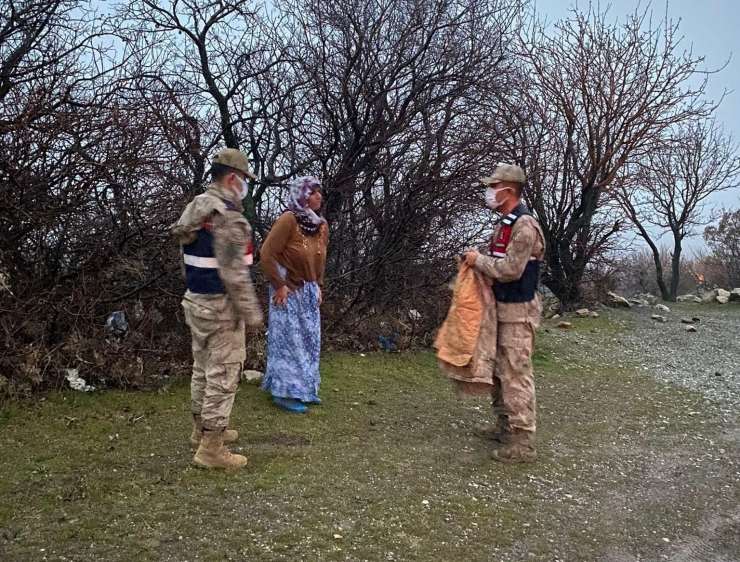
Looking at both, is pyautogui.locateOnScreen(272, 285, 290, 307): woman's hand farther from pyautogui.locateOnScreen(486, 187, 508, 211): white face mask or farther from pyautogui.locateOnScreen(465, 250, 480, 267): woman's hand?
pyautogui.locateOnScreen(486, 187, 508, 211): white face mask

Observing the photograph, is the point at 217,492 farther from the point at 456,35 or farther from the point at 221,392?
the point at 456,35

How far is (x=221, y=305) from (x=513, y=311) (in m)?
2.03

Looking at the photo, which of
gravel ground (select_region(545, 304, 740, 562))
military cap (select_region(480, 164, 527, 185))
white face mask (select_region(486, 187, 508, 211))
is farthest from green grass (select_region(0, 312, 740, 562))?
military cap (select_region(480, 164, 527, 185))

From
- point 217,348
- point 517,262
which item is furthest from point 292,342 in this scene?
point 517,262

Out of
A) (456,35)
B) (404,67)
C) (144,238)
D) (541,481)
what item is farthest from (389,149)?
(541,481)

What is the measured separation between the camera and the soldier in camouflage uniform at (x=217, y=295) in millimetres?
3927

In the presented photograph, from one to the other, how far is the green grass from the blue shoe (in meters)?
0.10

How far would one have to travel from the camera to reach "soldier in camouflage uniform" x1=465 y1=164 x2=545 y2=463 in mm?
4578

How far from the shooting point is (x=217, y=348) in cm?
408

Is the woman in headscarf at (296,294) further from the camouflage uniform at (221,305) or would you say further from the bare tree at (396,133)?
the bare tree at (396,133)

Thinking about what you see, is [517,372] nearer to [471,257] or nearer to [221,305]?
[471,257]

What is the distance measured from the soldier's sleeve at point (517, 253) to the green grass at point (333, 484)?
4.37 ft

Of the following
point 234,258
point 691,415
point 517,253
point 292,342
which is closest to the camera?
point 234,258

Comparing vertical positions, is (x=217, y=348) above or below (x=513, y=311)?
below
